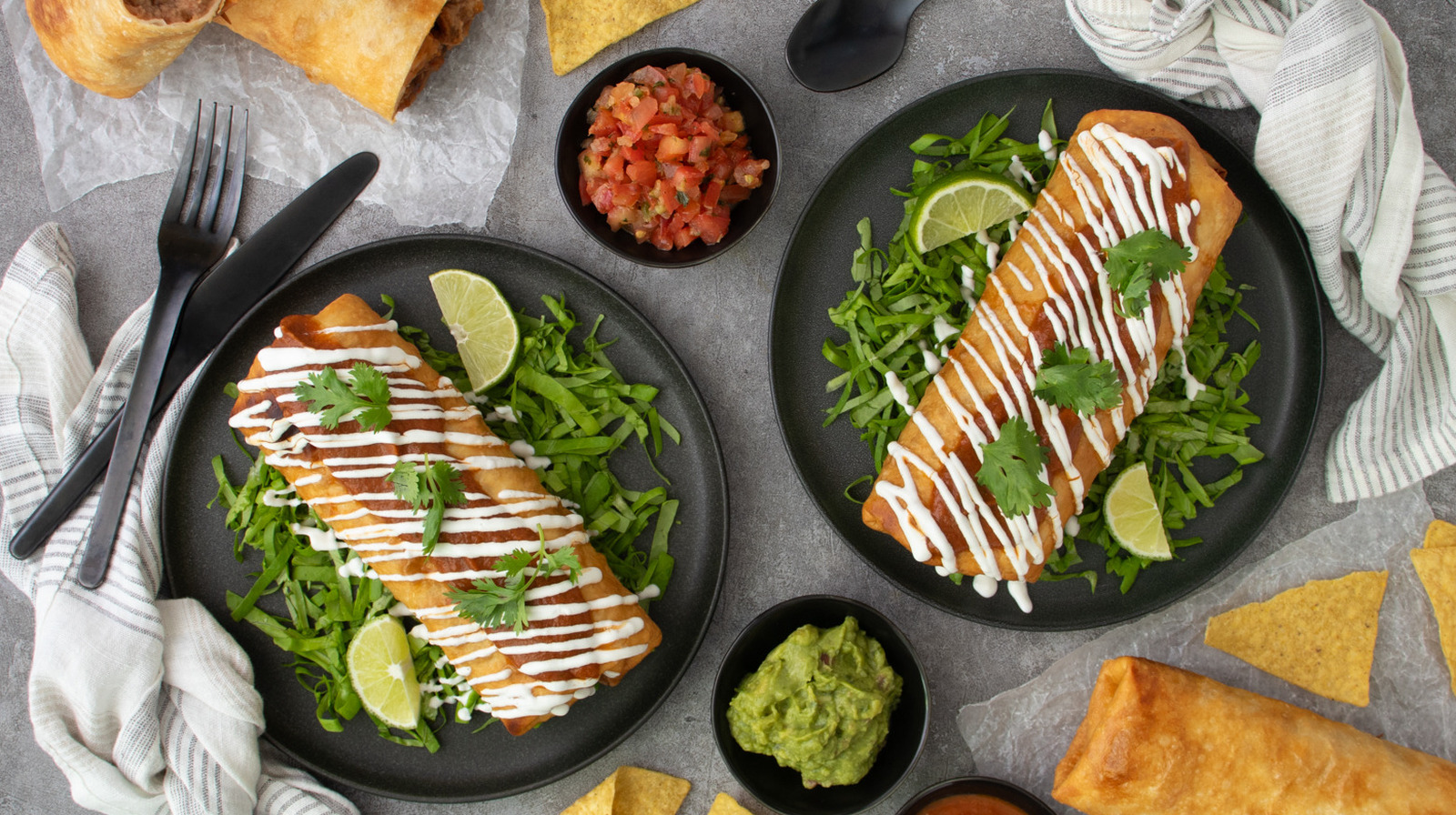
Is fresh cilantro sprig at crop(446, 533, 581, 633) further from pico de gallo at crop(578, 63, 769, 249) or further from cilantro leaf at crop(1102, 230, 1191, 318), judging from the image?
cilantro leaf at crop(1102, 230, 1191, 318)

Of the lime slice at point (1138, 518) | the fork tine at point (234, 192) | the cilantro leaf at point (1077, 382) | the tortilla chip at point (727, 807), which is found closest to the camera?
the cilantro leaf at point (1077, 382)

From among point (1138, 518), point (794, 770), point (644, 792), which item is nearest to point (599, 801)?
point (644, 792)

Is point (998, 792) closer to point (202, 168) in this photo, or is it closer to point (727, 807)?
point (727, 807)

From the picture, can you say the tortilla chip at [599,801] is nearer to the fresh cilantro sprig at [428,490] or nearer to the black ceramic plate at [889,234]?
the fresh cilantro sprig at [428,490]

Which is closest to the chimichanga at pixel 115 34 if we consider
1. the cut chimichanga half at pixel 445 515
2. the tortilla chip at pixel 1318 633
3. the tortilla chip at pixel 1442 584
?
the cut chimichanga half at pixel 445 515

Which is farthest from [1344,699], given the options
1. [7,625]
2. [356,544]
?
[7,625]

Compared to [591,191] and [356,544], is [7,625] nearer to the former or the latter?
[356,544]
